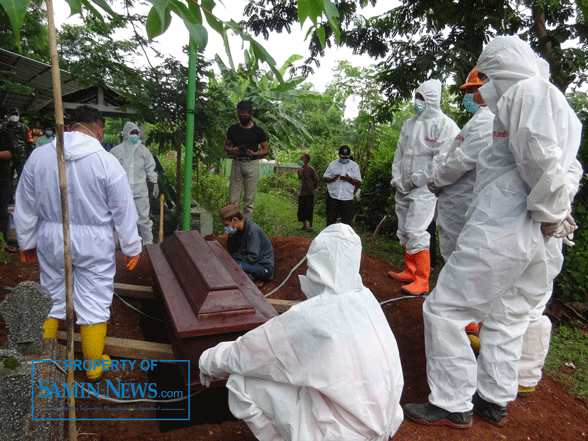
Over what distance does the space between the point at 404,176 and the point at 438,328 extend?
2560 millimetres

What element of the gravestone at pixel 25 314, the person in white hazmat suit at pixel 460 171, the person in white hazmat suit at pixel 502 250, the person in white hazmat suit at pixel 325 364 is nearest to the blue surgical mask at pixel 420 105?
the person in white hazmat suit at pixel 460 171

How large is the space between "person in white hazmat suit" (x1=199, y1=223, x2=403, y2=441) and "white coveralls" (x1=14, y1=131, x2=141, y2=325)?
1.39 meters

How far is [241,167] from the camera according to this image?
6023 millimetres

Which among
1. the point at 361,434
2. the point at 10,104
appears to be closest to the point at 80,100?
the point at 10,104

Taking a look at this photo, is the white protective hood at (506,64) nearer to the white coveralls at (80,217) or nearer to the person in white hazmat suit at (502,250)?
the person in white hazmat suit at (502,250)

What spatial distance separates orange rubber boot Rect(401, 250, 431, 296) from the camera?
4562 millimetres

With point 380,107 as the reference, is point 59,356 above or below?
below

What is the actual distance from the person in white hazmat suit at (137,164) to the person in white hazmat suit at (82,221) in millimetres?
2907

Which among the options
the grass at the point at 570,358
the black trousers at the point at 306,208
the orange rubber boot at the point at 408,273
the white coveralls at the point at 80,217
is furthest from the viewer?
the black trousers at the point at 306,208

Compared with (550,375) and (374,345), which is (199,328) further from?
(550,375)

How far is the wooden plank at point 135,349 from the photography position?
112 inches

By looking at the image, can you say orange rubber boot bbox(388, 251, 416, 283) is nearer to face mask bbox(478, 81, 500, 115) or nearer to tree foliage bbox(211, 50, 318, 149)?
face mask bbox(478, 81, 500, 115)

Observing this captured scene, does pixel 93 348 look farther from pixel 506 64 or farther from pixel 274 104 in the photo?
pixel 274 104

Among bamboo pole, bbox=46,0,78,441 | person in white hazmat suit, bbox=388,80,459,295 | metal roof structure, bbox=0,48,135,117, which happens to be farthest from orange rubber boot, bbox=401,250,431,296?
metal roof structure, bbox=0,48,135,117
